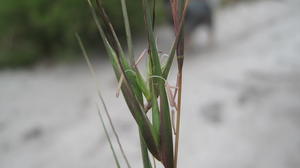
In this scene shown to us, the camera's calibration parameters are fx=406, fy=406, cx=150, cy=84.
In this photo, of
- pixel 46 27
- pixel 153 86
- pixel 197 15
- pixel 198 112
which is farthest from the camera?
pixel 197 15

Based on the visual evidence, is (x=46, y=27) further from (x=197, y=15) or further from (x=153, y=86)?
(x=153, y=86)

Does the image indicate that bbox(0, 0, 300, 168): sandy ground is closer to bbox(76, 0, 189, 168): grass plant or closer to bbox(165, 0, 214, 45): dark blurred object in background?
bbox(165, 0, 214, 45): dark blurred object in background

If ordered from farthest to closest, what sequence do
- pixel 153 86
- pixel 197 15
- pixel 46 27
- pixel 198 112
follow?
pixel 197 15, pixel 46 27, pixel 198 112, pixel 153 86

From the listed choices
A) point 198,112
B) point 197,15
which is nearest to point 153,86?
point 198,112

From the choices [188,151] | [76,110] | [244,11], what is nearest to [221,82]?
[188,151]

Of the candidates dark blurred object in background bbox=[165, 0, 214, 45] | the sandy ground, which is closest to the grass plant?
the sandy ground

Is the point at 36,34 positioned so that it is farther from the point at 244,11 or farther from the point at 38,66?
the point at 244,11
